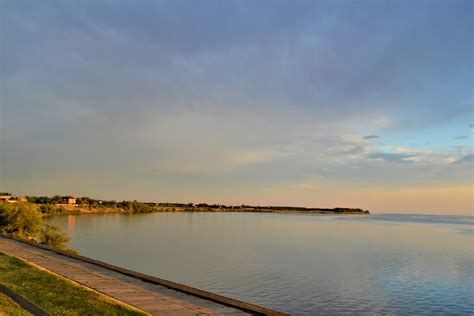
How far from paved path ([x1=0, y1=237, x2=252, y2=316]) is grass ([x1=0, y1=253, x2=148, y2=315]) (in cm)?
90

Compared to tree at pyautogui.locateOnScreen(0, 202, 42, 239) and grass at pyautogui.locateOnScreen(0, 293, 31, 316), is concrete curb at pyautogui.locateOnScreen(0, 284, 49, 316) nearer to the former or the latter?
grass at pyautogui.locateOnScreen(0, 293, 31, 316)

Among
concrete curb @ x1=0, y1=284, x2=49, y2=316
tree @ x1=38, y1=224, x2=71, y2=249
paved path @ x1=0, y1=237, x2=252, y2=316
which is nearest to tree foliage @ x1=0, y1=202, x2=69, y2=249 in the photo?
tree @ x1=38, y1=224, x2=71, y2=249

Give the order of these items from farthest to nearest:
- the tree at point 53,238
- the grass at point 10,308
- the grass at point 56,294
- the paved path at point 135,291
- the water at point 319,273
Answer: the tree at point 53,238, the water at point 319,273, the paved path at point 135,291, the grass at point 56,294, the grass at point 10,308

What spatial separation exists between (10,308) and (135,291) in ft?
17.5

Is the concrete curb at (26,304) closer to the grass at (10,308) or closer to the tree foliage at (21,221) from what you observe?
the grass at (10,308)

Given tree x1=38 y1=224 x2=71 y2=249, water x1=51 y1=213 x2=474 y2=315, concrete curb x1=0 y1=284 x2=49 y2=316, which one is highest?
concrete curb x1=0 y1=284 x2=49 y2=316

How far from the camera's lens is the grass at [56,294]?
12.4m

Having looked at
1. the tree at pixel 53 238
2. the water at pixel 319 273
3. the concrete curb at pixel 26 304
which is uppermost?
the concrete curb at pixel 26 304

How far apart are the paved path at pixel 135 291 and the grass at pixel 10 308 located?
142 inches

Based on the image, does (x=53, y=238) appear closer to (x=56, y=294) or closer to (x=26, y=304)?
(x=56, y=294)

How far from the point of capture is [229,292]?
2902 cm

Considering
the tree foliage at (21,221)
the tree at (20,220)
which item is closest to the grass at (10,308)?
the tree foliage at (21,221)

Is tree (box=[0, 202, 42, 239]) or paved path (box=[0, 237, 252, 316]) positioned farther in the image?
tree (box=[0, 202, 42, 239])

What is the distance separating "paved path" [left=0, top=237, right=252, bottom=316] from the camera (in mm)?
13516
